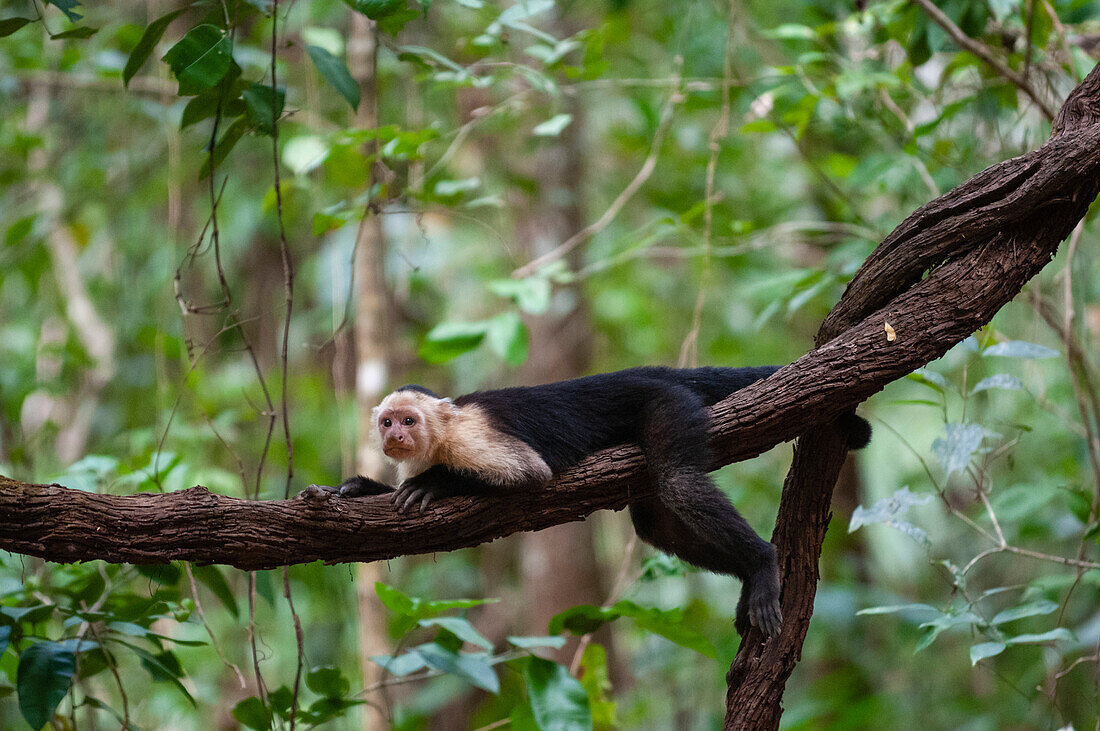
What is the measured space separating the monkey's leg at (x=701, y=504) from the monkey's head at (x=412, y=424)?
0.76 metres

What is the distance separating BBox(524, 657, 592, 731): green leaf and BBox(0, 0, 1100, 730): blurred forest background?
0.05 ft

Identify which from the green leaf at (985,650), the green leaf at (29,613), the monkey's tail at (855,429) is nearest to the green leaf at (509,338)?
the monkey's tail at (855,429)

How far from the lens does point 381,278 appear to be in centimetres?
504

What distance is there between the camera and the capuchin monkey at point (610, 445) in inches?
104

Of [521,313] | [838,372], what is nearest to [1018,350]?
[838,372]

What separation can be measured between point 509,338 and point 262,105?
5.28ft

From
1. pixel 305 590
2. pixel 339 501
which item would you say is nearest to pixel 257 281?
pixel 305 590

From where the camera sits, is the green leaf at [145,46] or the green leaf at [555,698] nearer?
the green leaf at [145,46]

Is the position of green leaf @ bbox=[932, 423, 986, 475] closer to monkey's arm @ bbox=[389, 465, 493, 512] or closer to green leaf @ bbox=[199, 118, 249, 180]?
monkey's arm @ bbox=[389, 465, 493, 512]

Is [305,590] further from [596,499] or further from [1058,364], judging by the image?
[1058,364]

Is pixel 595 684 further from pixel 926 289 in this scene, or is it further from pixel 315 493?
pixel 926 289

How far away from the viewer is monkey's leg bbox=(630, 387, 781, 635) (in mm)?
2600

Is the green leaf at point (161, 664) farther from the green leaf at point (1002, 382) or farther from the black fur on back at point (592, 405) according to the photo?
the green leaf at point (1002, 382)

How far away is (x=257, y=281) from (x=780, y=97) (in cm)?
491
